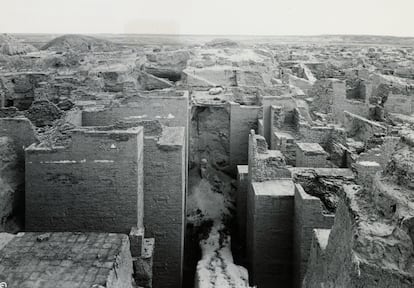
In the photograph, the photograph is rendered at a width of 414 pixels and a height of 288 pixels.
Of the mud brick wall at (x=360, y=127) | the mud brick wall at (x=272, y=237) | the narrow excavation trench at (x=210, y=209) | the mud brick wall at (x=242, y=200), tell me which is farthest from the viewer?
the mud brick wall at (x=360, y=127)

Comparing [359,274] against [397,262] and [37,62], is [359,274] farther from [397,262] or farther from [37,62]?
[37,62]

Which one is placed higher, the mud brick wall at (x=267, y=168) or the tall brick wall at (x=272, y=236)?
the mud brick wall at (x=267, y=168)

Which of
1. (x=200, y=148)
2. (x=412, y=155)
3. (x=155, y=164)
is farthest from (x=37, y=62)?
(x=412, y=155)

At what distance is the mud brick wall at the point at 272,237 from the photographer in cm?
894

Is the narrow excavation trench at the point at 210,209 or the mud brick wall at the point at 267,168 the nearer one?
the narrow excavation trench at the point at 210,209

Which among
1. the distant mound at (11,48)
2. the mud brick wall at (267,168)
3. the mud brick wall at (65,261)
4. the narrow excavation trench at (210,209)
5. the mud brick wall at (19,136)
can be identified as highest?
the distant mound at (11,48)

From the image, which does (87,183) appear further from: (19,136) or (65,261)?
(65,261)

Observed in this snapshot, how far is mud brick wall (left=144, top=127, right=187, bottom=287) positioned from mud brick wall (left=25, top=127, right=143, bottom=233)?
48 cm

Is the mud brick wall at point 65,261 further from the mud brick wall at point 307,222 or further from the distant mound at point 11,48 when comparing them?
the distant mound at point 11,48

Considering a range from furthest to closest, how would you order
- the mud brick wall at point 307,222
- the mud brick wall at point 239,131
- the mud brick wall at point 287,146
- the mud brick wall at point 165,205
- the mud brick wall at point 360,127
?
the mud brick wall at point 360,127, the mud brick wall at point 239,131, the mud brick wall at point 287,146, the mud brick wall at point 165,205, the mud brick wall at point 307,222

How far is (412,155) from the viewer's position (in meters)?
4.41

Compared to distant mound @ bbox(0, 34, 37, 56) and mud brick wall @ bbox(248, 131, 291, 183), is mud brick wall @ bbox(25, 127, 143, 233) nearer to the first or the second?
mud brick wall @ bbox(248, 131, 291, 183)

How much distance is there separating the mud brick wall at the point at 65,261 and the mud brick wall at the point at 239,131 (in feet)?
29.2

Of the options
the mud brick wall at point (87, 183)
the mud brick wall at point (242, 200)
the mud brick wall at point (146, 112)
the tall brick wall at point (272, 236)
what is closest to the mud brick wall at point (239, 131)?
the mud brick wall at point (242, 200)
